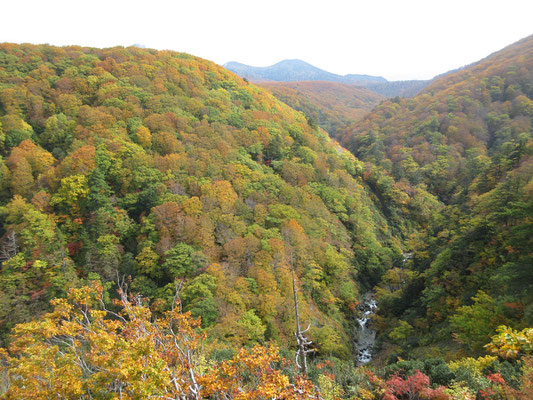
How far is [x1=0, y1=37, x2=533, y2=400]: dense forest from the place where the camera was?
7887mm

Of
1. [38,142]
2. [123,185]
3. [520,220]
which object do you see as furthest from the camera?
[38,142]

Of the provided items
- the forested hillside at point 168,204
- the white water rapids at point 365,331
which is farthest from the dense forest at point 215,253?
the white water rapids at point 365,331

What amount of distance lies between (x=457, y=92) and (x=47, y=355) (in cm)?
9665

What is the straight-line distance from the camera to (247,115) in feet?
158

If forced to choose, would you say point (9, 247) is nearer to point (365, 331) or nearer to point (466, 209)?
point (365, 331)

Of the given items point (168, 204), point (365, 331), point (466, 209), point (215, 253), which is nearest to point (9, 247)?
point (168, 204)

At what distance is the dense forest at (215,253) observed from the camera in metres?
7.89

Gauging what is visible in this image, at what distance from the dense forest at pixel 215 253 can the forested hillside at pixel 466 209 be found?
0.21 metres

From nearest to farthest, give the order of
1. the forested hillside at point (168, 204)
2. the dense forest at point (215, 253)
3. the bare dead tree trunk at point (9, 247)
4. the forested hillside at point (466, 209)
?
the dense forest at point (215, 253) < the forested hillside at point (466, 209) < the bare dead tree trunk at point (9, 247) < the forested hillside at point (168, 204)

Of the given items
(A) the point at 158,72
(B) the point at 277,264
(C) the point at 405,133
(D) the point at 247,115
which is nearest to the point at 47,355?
(B) the point at 277,264

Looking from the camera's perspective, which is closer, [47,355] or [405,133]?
[47,355]

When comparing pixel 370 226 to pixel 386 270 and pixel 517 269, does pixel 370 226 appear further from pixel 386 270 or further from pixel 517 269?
pixel 517 269

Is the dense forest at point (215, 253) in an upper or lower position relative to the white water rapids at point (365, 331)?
upper

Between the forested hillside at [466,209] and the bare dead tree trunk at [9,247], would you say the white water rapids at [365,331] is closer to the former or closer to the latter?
the forested hillside at [466,209]
